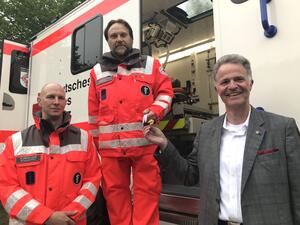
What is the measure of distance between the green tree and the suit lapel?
9303mm

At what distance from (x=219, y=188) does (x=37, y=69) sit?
12.2 feet

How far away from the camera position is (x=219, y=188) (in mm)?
1557

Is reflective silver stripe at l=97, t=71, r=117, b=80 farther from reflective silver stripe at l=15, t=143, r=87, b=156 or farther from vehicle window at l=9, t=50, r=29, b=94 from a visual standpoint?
vehicle window at l=9, t=50, r=29, b=94

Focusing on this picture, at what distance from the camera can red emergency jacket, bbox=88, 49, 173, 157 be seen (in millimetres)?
2131

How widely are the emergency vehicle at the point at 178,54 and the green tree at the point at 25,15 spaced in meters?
5.77

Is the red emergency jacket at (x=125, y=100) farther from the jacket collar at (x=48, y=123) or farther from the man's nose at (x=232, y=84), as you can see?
the man's nose at (x=232, y=84)

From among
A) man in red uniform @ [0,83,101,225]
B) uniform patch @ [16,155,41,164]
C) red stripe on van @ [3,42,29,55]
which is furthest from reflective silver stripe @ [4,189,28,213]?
red stripe on van @ [3,42,29,55]

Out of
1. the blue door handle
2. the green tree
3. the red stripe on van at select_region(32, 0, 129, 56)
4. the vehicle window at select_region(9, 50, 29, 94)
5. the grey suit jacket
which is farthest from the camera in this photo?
the green tree

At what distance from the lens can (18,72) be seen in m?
4.75

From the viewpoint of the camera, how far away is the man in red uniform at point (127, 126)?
214cm

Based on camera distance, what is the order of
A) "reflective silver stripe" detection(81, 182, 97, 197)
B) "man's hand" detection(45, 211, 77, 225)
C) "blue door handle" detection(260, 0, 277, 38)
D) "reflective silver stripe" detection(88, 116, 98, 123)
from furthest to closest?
"reflective silver stripe" detection(88, 116, 98, 123) → "reflective silver stripe" detection(81, 182, 97, 197) → "man's hand" detection(45, 211, 77, 225) → "blue door handle" detection(260, 0, 277, 38)

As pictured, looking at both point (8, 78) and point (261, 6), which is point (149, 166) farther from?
point (8, 78)

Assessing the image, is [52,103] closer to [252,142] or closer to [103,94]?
[103,94]

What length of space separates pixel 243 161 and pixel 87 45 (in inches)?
98.5
